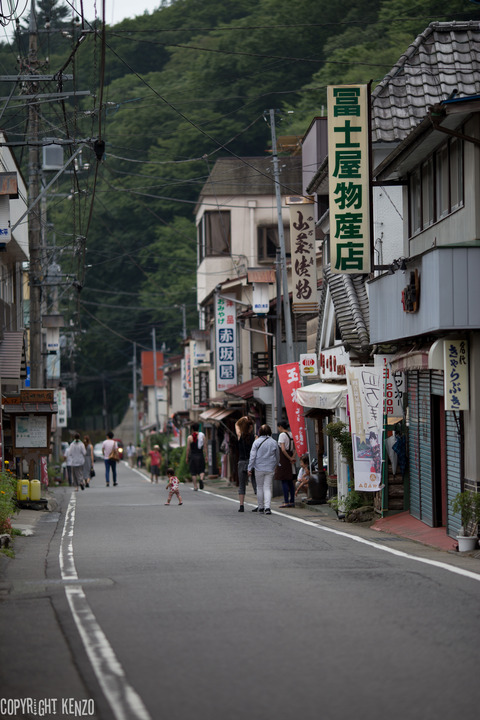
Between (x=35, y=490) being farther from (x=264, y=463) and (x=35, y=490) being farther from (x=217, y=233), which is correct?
(x=217, y=233)

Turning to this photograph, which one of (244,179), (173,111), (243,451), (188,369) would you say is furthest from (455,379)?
(173,111)

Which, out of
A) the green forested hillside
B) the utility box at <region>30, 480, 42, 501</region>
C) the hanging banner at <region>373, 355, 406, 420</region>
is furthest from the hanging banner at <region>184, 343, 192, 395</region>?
the hanging banner at <region>373, 355, 406, 420</region>

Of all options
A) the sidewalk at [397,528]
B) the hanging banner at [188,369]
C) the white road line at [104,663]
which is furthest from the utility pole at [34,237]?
the hanging banner at [188,369]

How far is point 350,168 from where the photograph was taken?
60.7 ft

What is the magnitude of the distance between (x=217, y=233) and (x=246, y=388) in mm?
17219

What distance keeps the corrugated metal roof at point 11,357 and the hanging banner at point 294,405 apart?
7.06 m

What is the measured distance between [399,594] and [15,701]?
4755 mm

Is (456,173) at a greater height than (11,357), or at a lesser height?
greater

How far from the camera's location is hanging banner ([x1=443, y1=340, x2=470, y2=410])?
15266mm

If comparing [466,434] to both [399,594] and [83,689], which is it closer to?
[399,594]

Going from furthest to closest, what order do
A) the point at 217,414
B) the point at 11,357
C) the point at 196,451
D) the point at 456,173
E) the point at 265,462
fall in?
the point at 217,414, the point at 196,451, the point at 11,357, the point at 265,462, the point at 456,173

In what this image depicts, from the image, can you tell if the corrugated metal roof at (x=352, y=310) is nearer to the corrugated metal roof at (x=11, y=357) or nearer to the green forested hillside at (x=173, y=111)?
the corrugated metal roof at (x=11, y=357)

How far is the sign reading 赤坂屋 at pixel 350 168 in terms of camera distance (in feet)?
60.5

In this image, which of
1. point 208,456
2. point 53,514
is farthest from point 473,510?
point 208,456
